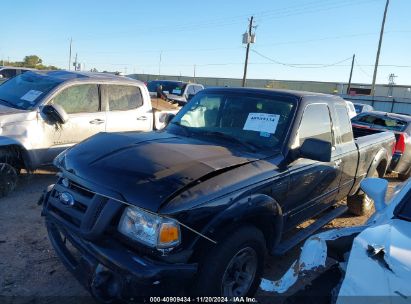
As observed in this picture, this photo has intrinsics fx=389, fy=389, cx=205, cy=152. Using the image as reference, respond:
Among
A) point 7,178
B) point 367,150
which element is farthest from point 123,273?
point 367,150

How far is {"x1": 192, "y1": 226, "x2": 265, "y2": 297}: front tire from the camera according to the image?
105 inches

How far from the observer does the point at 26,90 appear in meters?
6.27

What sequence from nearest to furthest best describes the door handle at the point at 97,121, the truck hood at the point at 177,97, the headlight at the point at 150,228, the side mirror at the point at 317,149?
Answer: 1. the headlight at the point at 150,228
2. the side mirror at the point at 317,149
3. the door handle at the point at 97,121
4. the truck hood at the point at 177,97

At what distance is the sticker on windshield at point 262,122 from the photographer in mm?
3830

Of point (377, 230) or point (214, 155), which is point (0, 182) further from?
point (377, 230)

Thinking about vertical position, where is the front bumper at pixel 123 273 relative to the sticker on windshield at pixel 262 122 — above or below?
below

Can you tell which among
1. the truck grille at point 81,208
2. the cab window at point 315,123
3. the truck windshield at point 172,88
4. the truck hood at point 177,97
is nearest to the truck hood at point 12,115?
the truck grille at point 81,208

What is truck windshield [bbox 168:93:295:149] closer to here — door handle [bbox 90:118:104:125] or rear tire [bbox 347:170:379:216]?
door handle [bbox 90:118:104:125]

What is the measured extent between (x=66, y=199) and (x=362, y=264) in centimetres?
218

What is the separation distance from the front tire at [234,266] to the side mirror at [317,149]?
90 cm

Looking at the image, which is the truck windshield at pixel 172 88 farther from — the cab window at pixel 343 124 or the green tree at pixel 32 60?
the green tree at pixel 32 60

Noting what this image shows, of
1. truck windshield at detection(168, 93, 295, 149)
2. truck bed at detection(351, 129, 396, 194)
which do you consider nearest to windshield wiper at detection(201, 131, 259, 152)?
truck windshield at detection(168, 93, 295, 149)

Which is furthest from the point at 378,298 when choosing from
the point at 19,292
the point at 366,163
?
the point at 366,163

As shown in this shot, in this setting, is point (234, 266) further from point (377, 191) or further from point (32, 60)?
point (32, 60)
